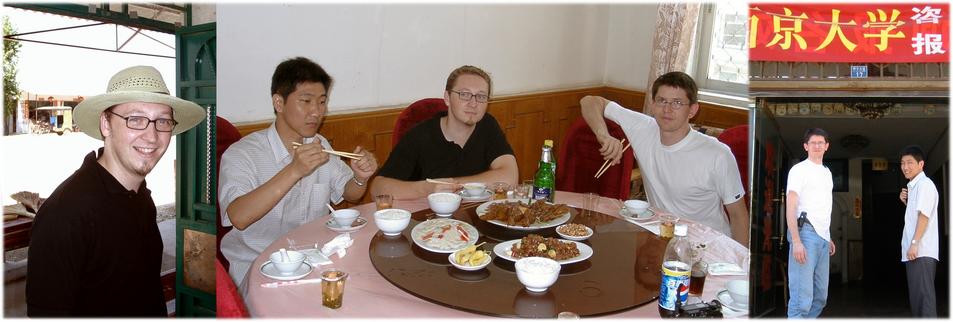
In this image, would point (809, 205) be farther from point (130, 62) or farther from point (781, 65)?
point (130, 62)

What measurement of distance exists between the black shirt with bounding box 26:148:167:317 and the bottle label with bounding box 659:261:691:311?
1010 mm

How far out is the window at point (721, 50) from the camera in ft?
5.94

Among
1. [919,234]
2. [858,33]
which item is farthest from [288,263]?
[858,33]

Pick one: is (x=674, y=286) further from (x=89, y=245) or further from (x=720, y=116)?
(x=89, y=245)

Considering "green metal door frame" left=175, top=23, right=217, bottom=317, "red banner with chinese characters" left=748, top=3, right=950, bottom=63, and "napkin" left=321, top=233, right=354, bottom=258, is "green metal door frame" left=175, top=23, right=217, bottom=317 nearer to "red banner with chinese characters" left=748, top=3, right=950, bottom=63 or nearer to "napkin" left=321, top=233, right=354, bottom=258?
"napkin" left=321, top=233, right=354, bottom=258

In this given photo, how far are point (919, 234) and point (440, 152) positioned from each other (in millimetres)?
1573

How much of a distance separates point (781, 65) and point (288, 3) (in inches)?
89.8

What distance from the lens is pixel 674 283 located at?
1.20m

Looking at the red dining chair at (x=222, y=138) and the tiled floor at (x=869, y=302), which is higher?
the red dining chair at (x=222, y=138)

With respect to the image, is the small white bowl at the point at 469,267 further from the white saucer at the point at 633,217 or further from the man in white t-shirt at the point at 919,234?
the man in white t-shirt at the point at 919,234

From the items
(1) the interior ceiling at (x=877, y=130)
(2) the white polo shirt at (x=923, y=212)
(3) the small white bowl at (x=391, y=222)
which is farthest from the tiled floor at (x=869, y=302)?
(3) the small white bowl at (x=391, y=222)

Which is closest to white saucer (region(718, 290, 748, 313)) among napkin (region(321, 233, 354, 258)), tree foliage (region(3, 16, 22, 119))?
napkin (region(321, 233, 354, 258))

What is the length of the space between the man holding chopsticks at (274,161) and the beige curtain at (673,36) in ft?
3.53

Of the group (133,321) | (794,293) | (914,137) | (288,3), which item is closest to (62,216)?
(133,321)
